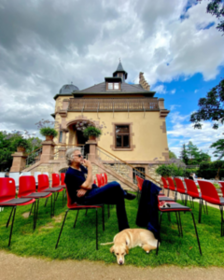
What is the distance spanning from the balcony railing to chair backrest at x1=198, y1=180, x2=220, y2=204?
8433mm

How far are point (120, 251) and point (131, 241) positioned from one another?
0.31 m

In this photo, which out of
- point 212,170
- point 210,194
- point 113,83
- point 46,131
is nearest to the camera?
point 210,194

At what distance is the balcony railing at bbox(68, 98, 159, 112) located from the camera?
10641 millimetres

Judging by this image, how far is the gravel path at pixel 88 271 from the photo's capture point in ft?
4.47

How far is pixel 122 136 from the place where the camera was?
1036cm

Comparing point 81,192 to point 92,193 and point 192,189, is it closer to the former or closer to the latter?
point 92,193

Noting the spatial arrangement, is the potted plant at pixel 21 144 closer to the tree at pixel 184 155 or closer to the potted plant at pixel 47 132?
the potted plant at pixel 47 132

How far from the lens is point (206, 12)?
7934mm

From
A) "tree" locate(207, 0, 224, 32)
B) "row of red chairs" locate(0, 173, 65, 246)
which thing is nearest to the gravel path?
"row of red chairs" locate(0, 173, 65, 246)

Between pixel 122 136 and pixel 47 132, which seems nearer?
pixel 47 132

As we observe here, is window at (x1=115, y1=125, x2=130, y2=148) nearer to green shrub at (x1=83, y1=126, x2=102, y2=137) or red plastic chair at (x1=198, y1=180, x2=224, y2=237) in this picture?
green shrub at (x1=83, y1=126, x2=102, y2=137)

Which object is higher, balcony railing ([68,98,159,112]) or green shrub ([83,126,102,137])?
balcony railing ([68,98,159,112])

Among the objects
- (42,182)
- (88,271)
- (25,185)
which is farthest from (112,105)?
(88,271)

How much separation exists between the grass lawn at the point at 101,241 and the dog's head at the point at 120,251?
0.06 meters
